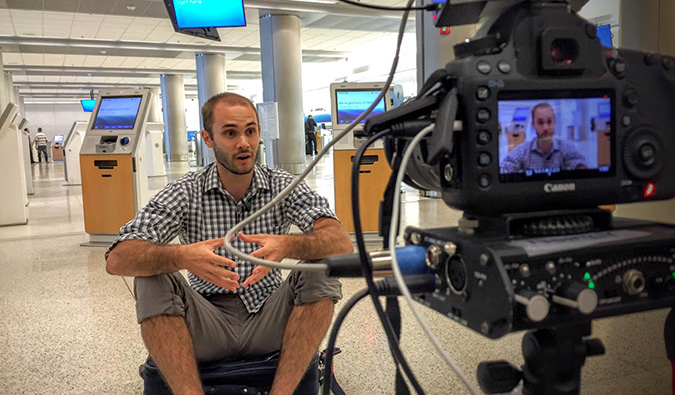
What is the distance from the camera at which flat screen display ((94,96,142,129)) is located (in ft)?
17.0


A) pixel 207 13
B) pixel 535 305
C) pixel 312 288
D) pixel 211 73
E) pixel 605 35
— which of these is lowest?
pixel 312 288

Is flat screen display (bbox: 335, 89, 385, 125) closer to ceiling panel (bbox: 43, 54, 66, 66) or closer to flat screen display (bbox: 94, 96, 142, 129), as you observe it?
flat screen display (bbox: 94, 96, 142, 129)

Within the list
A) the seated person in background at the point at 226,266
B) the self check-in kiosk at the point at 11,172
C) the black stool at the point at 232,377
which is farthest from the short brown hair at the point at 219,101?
the self check-in kiosk at the point at 11,172

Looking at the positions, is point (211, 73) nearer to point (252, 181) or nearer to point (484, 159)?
point (252, 181)

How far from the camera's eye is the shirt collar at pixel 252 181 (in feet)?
6.13

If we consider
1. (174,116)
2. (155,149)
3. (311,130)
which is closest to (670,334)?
(155,149)

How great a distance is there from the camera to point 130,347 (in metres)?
2.48

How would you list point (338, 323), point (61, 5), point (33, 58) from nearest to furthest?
point (338, 323), point (61, 5), point (33, 58)

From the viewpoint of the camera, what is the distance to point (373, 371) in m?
2.13

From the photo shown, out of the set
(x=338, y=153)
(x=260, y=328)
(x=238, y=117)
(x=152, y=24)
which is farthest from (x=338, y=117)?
(x=152, y=24)

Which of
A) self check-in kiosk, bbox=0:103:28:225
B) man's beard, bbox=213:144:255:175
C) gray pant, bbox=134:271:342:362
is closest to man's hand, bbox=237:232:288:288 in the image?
gray pant, bbox=134:271:342:362

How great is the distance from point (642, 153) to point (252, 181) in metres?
1.33

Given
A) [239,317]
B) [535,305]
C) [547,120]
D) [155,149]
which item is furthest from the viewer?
[155,149]

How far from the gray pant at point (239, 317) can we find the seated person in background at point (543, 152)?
3.31 ft
